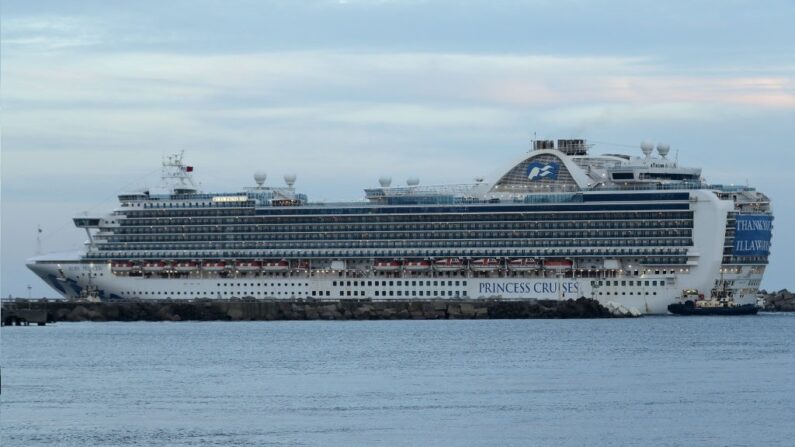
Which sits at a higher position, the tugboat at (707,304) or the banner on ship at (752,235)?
the banner on ship at (752,235)

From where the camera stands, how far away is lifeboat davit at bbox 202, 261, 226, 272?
101125mm

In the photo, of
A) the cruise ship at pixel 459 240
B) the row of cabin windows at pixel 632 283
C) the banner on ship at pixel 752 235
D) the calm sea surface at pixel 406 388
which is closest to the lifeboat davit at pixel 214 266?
the cruise ship at pixel 459 240

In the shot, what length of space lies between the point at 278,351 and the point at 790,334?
28.6m

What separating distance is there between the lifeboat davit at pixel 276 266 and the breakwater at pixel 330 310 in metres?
6.86

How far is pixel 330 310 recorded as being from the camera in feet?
303

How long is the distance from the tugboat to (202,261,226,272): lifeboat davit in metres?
29.1

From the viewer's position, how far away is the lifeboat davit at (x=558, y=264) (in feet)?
310

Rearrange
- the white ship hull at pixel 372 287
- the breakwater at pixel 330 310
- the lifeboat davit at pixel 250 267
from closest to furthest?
the breakwater at pixel 330 310
the white ship hull at pixel 372 287
the lifeboat davit at pixel 250 267

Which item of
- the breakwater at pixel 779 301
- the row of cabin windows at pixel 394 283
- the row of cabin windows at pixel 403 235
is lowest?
the breakwater at pixel 779 301

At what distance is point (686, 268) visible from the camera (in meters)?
91.3

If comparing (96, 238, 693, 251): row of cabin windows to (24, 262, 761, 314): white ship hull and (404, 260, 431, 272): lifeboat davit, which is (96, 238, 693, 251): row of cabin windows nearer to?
(404, 260, 431, 272): lifeboat davit

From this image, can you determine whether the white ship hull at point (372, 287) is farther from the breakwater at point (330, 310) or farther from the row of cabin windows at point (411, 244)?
the breakwater at point (330, 310)

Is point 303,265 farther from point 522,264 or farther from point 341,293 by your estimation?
point 522,264

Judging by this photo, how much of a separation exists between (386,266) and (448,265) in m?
4.05
